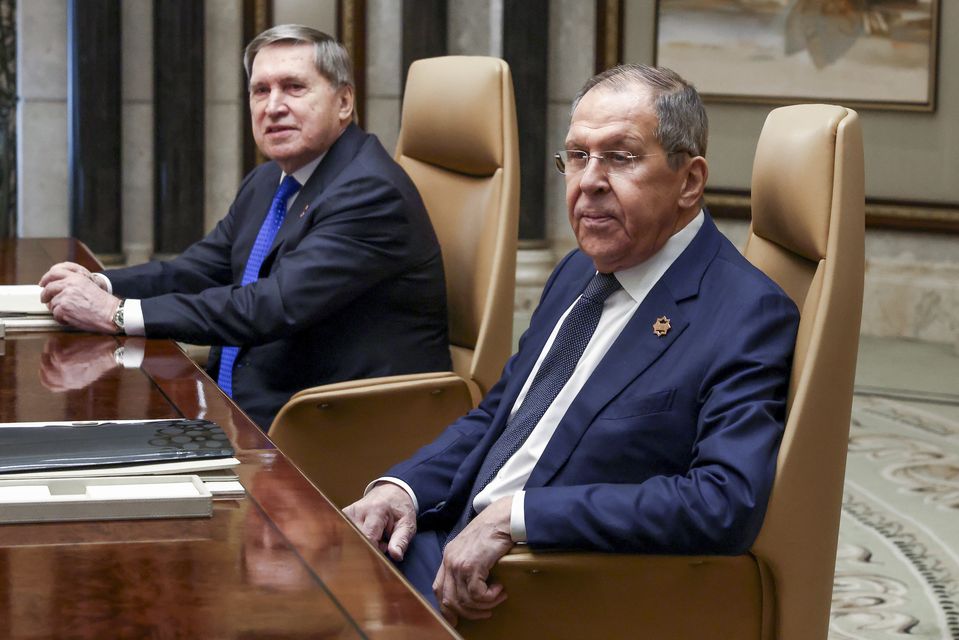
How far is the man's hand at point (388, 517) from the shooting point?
216 cm

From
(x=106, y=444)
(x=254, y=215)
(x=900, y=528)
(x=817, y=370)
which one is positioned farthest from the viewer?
(x=900, y=528)

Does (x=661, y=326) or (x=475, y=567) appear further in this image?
(x=661, y=326)

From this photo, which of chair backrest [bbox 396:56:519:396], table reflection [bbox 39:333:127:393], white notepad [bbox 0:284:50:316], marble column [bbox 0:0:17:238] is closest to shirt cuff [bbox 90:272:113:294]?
white notepad [bbox 0:284:50:316]

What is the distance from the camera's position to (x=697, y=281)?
6.67 ft

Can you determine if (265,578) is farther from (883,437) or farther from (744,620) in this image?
(883,437)

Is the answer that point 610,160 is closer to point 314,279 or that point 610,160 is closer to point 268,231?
point 314,279

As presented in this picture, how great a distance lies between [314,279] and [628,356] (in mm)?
1145

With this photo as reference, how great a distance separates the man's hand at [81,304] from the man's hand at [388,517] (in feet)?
2.79

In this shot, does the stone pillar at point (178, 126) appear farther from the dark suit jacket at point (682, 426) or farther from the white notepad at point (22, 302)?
the dark suit jacket at point (682, 426)

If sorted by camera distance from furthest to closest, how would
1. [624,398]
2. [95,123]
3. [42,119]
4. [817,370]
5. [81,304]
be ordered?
[42,119]
[95,123]
[81,304]
[624,398]
[817,370]

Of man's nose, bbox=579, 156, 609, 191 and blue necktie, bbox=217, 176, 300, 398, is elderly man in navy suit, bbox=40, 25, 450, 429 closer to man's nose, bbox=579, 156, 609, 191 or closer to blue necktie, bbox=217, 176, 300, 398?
blue necktie, bbox=217, 176, 300, 398

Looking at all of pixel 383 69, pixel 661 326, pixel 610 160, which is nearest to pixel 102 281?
pixel 610 160

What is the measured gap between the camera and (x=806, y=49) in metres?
6.76

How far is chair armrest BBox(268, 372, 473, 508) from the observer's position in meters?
2.84
